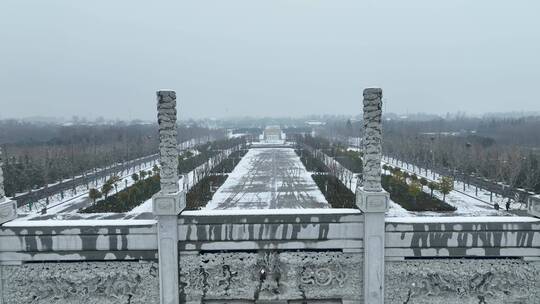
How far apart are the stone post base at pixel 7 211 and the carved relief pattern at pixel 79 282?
825 millimetres

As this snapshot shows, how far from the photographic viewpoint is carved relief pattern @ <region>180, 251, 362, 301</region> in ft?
20.7

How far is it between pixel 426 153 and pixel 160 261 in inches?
1297

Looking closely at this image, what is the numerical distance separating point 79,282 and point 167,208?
6.58 ft

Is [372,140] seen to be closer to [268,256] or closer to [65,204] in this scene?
[268,256]

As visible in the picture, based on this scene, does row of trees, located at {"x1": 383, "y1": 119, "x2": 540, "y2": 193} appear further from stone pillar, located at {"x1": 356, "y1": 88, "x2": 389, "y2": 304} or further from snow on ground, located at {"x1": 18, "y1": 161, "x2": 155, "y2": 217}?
snow on ground, located at {"x1": 18, "y1": 161, "x2": 155, "y2": 217}

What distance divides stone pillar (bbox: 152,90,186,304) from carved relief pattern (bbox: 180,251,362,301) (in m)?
0.20

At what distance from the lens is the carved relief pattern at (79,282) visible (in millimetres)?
6246

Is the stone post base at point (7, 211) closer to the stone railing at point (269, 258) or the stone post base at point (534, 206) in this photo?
the stone railing at point (269, 258)

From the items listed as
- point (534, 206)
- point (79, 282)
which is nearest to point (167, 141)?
point (79, 282)

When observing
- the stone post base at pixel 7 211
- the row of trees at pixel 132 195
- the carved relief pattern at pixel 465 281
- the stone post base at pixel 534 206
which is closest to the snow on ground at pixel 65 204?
the row of trees at pixel 132 195

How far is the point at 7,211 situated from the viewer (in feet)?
20.5

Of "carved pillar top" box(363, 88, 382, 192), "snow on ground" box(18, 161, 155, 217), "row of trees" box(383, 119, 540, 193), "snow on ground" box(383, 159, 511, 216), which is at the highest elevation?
"carved pillar top" box(363, 88, 382, 192)

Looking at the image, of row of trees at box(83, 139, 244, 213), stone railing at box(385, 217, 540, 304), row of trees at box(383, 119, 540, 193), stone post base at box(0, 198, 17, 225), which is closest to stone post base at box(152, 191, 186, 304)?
stone post base at box(0, 198, 17, 225)

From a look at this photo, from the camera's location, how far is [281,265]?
20.7 feet
